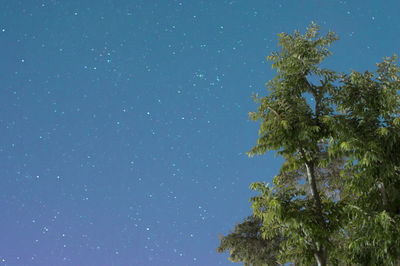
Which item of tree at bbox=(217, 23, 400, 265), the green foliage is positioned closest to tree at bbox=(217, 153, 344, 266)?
the green foliage

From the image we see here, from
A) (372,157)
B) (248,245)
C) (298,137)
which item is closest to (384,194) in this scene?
(372,157)

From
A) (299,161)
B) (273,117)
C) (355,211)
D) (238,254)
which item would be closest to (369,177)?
(355,211)

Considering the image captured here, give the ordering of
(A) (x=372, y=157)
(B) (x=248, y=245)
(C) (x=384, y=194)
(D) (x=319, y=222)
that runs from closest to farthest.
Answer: (A) (x=372, y=157) → (D) (x=319, y=222) → (C) (x=384, y=194) → (B) (x=248, y=245)

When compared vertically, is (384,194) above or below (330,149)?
below

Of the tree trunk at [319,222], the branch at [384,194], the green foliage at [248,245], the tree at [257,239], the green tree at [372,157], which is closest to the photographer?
the green tree at [372,157]

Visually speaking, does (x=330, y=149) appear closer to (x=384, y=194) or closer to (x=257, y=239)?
(x=384, y=194)

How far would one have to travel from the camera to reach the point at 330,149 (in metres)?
8.10

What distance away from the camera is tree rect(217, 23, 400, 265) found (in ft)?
26.0

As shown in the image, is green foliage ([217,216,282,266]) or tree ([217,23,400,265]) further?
green foliage ([217,216,282,266])

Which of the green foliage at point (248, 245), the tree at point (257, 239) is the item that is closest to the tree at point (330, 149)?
the tree at point (257, 239)

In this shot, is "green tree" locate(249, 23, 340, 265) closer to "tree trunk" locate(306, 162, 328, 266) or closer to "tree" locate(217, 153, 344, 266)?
"tree trunk" locate(306, 162, 328, 266)

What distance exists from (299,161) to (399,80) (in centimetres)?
248

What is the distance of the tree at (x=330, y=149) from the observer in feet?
26.0

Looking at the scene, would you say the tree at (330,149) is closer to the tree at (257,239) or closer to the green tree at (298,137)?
the green tree at (298,137)
